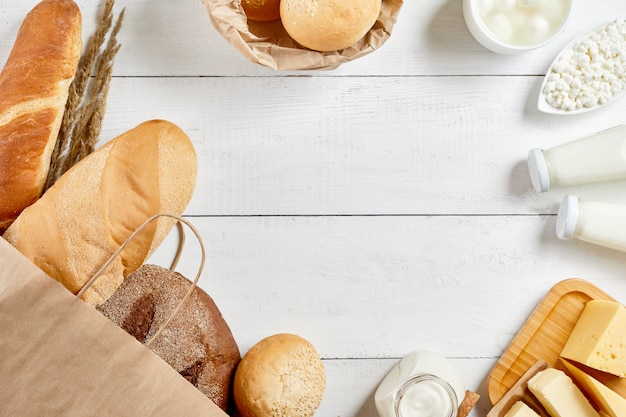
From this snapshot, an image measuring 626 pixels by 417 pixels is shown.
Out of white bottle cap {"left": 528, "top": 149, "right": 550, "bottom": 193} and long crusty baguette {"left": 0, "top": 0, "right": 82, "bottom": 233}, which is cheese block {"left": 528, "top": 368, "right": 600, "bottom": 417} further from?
long crusty baguette {"left": 0, "top": 0, "right": 82, "bottom": 233}

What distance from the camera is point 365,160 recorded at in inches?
45.1

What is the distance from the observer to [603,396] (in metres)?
1.08

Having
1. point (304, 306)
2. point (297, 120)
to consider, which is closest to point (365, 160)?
point (297, 120)

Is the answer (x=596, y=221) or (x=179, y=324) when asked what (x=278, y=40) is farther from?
(x=596, y=221)

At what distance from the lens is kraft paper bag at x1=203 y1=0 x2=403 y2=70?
99cm

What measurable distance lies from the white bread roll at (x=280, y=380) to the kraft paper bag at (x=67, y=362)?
0.16 metres

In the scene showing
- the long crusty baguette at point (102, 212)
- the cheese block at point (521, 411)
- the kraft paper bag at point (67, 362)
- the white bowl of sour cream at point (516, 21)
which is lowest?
the cheese block at point (521, 411)

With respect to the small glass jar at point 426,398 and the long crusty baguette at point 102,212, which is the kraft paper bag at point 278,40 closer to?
the long crusty baguette at point 102,212

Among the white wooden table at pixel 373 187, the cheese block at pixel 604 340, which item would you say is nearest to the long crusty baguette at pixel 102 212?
the white wooden table at pixel 373 187

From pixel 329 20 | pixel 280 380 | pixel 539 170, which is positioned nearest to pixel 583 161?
pixel 539 170

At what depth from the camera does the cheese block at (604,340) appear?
3.54 ft

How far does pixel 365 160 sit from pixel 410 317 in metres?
0.29

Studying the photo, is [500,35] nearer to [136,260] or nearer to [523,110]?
[523,110]

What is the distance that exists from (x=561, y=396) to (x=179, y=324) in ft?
2.12
